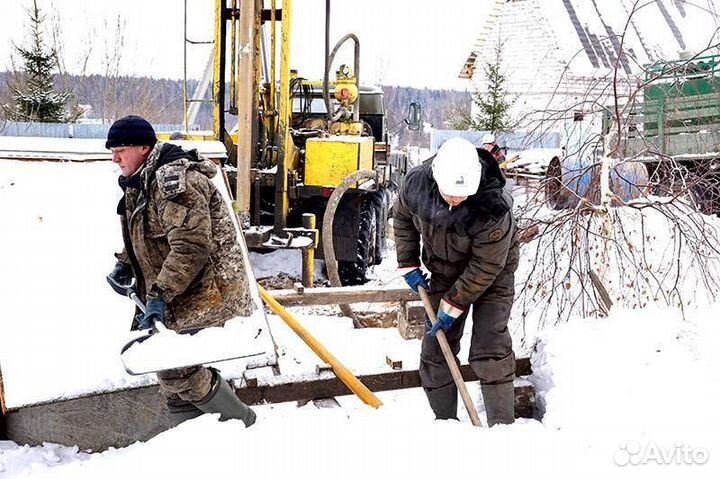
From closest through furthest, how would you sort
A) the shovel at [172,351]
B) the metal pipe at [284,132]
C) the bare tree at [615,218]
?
the shovel at [172,351] → the bare tree at [615,218] → the metal pipe at [284,132]

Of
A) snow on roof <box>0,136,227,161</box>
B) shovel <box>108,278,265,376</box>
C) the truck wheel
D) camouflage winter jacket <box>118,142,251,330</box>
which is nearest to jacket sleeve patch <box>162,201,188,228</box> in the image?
camouflage winter jacket <box>118,142,251,330</box>

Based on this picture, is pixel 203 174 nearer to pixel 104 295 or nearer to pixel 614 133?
pixel 104 295

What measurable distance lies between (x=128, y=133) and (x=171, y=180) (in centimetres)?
28

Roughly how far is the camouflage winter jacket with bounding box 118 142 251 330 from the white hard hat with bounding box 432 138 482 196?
1031 millimetres

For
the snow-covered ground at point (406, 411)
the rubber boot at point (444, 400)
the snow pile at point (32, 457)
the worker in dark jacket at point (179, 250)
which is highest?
the worker in dark jacket at point (179, 250)

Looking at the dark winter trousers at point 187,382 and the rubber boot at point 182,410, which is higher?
the dark winter trousers at point 187,382

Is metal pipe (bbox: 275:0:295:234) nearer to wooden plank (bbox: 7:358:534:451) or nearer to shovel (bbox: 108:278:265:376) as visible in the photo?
wooden plank (bbox: 7:358:534:451)

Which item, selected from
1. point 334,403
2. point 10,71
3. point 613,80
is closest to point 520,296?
point 613,80

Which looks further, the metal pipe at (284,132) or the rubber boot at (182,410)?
the metal pipe at (284,132)

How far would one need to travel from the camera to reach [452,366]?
3.36 m

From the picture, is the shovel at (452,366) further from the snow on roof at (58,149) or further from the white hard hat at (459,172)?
the snow on roof at (58,149)

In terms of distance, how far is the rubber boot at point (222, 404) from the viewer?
310 cm

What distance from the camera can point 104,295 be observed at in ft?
12.4

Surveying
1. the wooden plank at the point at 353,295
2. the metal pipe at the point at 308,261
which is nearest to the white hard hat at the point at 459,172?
the wooden plank at the point at 353,295
